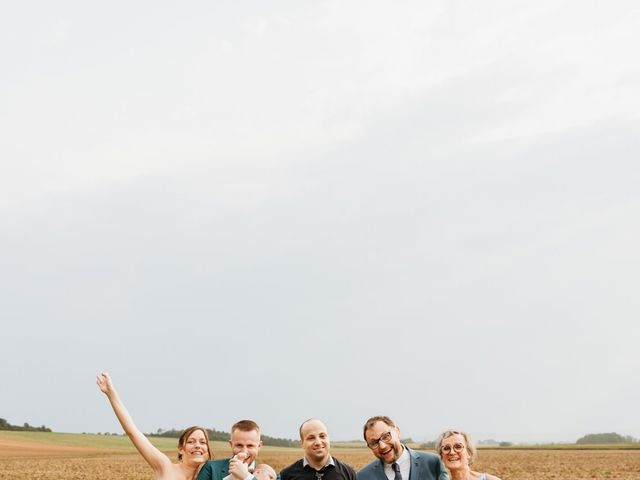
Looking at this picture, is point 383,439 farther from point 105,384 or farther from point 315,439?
point 105,384

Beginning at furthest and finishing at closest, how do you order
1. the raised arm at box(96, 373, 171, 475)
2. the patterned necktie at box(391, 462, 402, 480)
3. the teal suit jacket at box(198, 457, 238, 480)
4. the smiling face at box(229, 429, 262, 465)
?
1. the patterned necktie at box(391, 462, 402, 480)
2. the raised arm at box(96, 373, 171, 475)
3. the teal suit jacket at box(198, 457, 238, 480)
4. the smiling face at box(229, 429, 262, 465)

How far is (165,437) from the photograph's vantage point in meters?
106

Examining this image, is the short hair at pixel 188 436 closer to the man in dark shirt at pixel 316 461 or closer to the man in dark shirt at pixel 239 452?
the man in dark shirt at pixel 239 452

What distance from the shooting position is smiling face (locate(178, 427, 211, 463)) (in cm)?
620

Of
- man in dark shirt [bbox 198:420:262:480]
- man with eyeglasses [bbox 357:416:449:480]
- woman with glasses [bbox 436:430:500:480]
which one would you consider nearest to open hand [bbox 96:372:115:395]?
man in dark shirt [bbox 198:420:262:480]

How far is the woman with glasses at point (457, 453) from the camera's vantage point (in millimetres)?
6637

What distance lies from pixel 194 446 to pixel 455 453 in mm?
2326

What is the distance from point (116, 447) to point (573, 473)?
62888 mm

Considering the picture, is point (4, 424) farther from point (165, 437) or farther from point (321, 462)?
point (321, 462)

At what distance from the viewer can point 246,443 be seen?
5938 mm

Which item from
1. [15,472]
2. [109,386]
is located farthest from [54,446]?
[109,386]

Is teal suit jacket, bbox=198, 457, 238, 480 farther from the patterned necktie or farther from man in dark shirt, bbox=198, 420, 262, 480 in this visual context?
the patterned necktie

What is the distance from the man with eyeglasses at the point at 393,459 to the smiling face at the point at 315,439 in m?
0.52

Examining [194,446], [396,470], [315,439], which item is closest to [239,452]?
[194,446]
